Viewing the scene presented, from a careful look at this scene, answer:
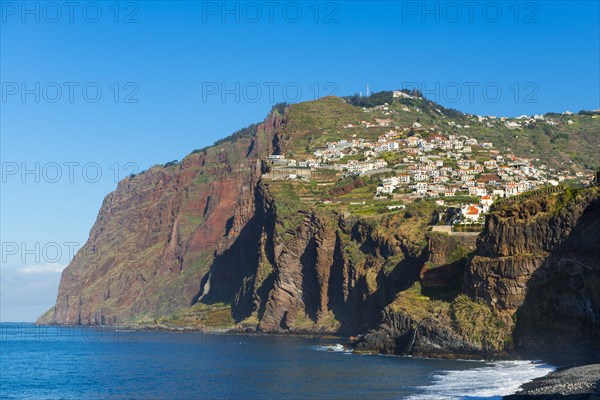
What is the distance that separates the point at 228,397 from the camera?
221 ft

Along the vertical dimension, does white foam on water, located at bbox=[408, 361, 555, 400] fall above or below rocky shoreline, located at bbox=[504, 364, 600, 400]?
below

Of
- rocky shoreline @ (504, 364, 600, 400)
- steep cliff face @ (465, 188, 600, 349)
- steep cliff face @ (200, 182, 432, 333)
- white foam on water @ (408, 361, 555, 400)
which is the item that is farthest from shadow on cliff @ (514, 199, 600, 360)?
steep cliff face @ (200, 182, 432, 333)

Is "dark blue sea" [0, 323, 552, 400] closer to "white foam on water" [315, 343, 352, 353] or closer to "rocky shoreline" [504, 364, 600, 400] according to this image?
"white foam on water" [315, 343, 352, 353]

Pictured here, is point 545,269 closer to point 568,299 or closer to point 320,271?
point 568,299

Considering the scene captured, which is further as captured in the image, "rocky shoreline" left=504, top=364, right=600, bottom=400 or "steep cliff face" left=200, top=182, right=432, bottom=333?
"steep cliff face" left=200, top=182, right=432, bottom=333

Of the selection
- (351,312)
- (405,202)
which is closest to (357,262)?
(351,312)

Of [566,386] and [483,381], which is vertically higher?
[566,386]

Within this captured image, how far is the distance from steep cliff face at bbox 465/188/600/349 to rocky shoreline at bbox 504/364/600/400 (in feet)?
41.1

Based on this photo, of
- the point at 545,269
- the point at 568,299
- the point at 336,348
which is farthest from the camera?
the point at 336,348

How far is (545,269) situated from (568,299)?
5691 mm

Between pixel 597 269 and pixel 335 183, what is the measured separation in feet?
369

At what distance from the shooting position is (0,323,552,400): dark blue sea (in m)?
66.2

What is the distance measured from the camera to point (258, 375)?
273 ft

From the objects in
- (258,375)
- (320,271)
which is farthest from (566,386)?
(320,271)
